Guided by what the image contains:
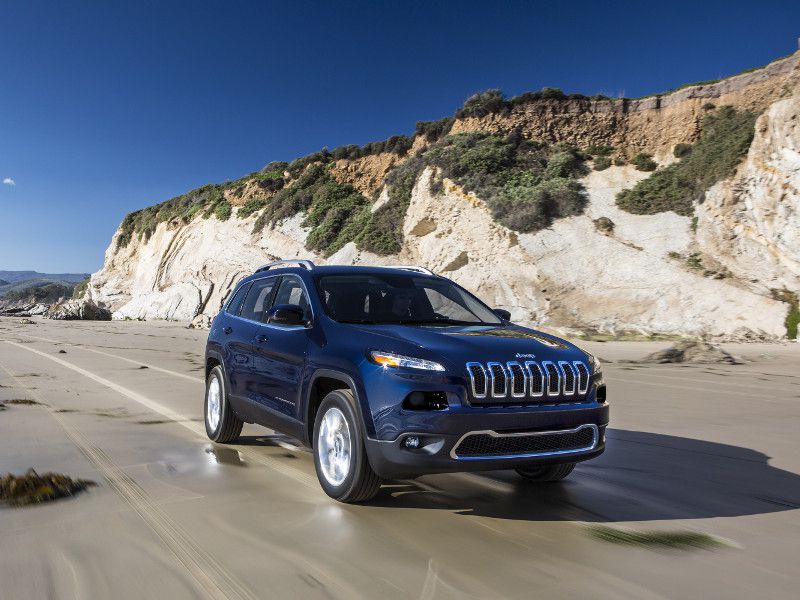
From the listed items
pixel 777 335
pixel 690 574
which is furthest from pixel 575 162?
pixel 690 574

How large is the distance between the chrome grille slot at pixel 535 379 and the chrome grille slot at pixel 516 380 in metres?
0.05

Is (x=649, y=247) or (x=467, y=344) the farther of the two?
(x=649, y=247)

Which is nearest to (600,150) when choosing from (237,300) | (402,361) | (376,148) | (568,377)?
(376,148)

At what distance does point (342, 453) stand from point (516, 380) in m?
1.24

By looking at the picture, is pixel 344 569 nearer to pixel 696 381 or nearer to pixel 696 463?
pixel 696 463

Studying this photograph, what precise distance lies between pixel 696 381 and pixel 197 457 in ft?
27.4

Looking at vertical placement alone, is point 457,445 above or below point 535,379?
below

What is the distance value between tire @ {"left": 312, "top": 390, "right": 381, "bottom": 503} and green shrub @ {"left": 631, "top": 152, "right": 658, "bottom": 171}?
87.1 ft

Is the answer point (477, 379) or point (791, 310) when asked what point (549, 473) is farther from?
point (791, 310)

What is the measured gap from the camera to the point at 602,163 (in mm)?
29047

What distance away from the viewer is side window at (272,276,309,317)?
5535 mm

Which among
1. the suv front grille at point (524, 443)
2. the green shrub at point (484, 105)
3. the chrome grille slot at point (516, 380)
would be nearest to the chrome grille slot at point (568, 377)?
the suv front grille at point (524, 443)

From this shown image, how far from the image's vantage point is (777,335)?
17984 mm

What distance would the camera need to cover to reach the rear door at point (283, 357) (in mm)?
4973
